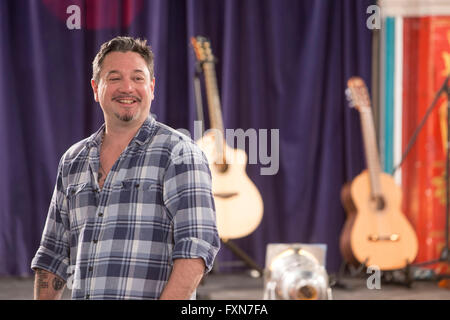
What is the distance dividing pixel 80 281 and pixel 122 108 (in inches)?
17.6

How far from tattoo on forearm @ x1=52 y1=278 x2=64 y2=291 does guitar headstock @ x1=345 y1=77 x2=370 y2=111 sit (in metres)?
2.54

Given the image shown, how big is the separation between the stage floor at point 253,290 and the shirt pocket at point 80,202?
1.70 m

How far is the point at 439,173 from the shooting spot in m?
3.93

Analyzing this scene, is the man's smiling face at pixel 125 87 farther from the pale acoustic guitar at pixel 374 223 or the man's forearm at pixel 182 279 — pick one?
the pale acoustic guitar at pixel 374 223

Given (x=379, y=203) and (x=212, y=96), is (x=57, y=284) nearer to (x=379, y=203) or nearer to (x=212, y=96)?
(x=212, y=96)

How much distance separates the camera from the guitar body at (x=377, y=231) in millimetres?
3422

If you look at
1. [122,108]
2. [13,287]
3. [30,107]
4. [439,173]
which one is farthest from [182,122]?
[122,108]

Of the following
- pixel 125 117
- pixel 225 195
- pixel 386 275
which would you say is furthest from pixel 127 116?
pixel 386 275

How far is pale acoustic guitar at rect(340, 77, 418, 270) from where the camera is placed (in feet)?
11.2

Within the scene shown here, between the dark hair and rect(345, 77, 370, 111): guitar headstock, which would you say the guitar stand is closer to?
rect(345, 77, 370, 111): guitar headstock

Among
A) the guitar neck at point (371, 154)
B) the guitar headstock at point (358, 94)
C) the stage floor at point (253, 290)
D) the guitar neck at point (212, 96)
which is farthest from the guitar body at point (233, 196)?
the guitar headstock at point (358, 94)

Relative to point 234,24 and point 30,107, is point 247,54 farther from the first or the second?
point 30,107

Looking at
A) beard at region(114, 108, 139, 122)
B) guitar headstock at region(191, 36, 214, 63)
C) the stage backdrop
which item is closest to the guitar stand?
the stage backdrop

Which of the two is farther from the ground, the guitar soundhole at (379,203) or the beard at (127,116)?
the beard at (127,116)
